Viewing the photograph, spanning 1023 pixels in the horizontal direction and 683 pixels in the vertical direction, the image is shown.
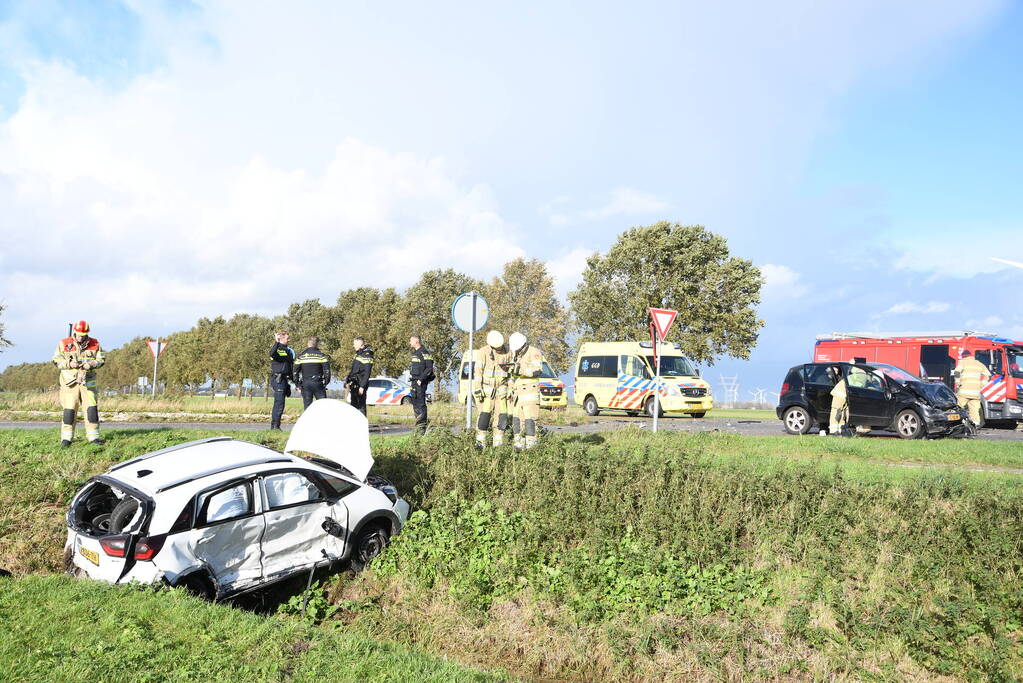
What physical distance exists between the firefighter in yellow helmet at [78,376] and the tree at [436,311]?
3580 centimetres

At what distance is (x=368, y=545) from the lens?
30.0 feet

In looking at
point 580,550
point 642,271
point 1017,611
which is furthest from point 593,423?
point 642,271

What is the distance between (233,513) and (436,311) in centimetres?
4158

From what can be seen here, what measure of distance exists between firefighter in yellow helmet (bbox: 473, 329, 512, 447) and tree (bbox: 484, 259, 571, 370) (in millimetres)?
31814

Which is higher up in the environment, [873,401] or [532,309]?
[532,309]

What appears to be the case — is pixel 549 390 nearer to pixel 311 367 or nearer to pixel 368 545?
pixel 311 367

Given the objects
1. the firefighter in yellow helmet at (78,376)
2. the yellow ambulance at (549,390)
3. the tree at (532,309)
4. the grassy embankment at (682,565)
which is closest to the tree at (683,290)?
the tree at (532,309)

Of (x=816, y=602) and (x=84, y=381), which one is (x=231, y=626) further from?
(x=84, y=381)

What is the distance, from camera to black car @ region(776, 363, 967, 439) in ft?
52.0

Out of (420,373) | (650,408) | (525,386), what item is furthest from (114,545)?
(650,408)

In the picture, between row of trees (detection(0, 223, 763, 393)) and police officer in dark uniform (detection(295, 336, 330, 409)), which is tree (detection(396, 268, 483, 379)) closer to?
row of trees (detection(0, 223, 763, 393))

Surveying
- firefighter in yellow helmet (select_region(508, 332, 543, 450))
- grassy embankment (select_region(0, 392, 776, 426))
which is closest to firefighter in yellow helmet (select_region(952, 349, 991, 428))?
grassy embankment (select_region(0, 392, 776, 426))

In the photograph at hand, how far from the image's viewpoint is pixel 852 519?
9.06 metres

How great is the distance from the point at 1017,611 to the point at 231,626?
7379 mm
